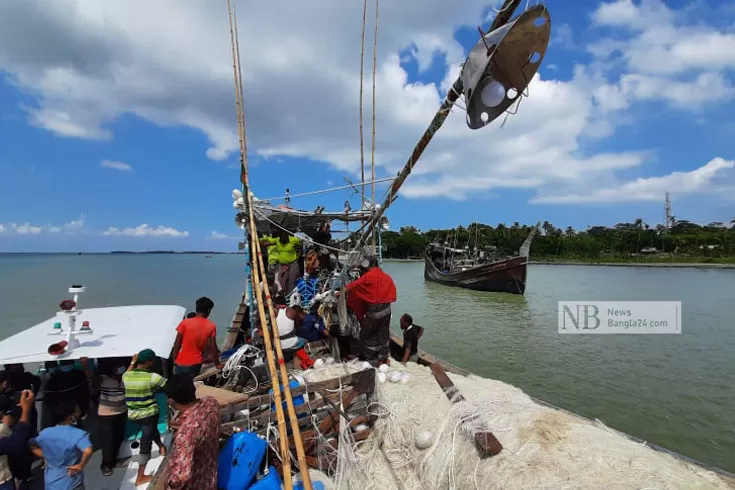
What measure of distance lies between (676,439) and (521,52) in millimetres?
7330

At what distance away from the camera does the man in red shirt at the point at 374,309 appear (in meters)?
5.60

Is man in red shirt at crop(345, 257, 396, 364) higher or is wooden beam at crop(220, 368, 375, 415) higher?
man in red shirt at crop(345, 257, 396, 364)

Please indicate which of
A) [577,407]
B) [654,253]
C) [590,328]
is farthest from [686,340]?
[654,253]

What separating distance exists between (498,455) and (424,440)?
74cm

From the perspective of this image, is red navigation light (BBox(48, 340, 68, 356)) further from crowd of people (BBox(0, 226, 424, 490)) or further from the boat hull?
the boat hull

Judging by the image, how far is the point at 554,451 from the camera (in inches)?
127

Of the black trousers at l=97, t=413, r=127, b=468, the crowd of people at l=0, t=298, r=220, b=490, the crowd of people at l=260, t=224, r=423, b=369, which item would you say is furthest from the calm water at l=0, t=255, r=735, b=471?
the black trousers at l=97, t=413, r=127, b=468

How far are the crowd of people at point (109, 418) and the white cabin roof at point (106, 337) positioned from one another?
0.21m

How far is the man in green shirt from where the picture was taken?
8.53m

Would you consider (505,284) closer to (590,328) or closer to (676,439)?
(590,328)

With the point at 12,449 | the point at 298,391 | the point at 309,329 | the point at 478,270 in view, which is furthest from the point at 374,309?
the point at 478,270

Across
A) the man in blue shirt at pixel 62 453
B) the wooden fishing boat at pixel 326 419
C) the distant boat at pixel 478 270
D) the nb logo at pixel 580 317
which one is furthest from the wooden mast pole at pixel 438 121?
the distant boat at pixel 478 270

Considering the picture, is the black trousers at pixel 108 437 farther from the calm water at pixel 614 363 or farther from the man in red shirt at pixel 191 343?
the calm water at pixel 614 363

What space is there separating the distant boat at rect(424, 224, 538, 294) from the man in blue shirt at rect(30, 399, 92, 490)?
1038 inches
